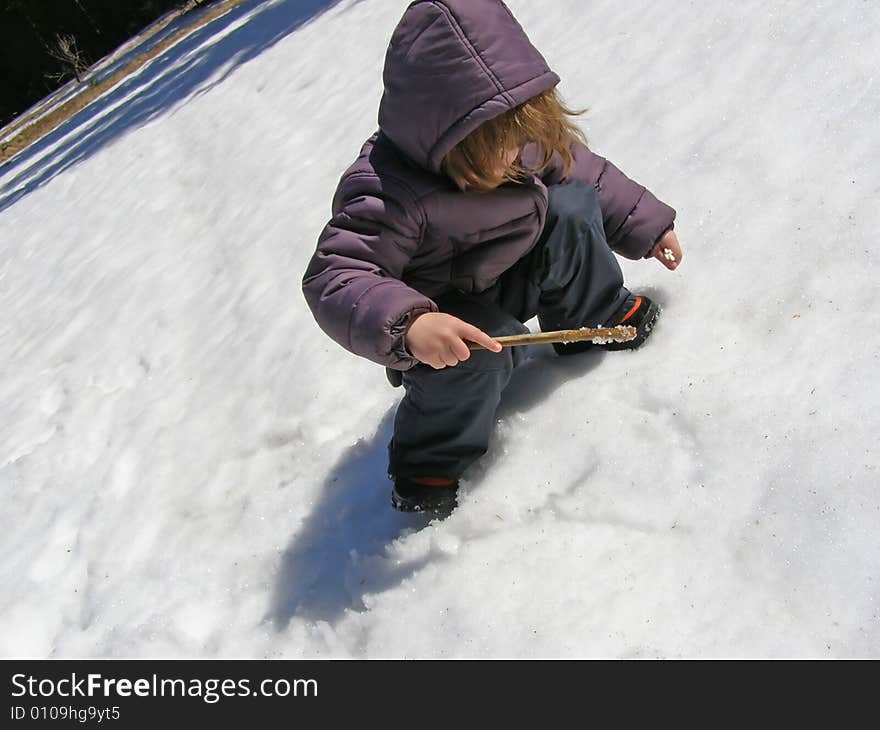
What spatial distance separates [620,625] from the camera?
135 centimetres

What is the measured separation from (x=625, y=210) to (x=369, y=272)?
29.0 inches

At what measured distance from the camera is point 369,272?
4.84ft

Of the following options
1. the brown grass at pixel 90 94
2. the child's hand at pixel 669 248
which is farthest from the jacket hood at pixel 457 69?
the brown grass at pixel 90 94

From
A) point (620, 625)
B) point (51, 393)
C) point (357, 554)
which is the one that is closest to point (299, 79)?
point (51, 393)

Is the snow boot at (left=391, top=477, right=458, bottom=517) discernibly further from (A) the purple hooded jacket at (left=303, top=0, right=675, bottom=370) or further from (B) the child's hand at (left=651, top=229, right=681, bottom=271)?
(B) the child's hand at (left=651, top=229, right=681, bottom=271)

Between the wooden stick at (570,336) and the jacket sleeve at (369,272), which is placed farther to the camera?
the wooden stick at (570,336)

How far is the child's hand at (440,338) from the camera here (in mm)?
1382

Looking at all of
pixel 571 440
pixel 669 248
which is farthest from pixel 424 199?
pixel 669 248

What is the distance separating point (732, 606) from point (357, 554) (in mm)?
793

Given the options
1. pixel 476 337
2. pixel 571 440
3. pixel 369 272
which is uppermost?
pixel 369 272

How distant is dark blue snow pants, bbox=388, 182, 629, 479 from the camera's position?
1.66 m

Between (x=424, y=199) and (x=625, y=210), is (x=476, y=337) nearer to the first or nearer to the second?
(x=424, y=199)

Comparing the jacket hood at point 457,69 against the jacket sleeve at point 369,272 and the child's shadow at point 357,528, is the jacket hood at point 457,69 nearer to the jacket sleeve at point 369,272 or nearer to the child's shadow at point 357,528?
the jacket sleeve at point 369,272

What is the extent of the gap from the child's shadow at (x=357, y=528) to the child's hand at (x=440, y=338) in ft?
1.51
